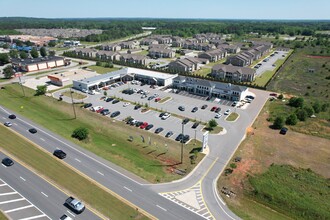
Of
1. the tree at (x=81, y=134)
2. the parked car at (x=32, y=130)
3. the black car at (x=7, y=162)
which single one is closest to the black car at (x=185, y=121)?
the tree at (x=81, y=134)

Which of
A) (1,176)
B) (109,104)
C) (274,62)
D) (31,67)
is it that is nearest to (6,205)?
(1,176)

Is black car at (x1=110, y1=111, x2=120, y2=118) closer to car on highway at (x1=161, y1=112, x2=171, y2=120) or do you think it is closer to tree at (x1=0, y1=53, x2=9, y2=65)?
car on highway at (x1=161, y1=112, x2=171, y2=120)

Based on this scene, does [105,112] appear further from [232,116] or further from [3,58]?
[3,58]

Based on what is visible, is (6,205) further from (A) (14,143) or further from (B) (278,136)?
(B) (278,136)

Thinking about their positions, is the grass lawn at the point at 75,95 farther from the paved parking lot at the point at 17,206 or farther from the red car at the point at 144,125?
the paved parking lot at the point at 17,206

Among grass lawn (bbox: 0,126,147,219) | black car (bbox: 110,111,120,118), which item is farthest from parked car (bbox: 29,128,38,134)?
black car (bbox: 110,111,120,118)

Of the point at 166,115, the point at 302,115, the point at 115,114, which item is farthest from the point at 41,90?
the point at 302,115
